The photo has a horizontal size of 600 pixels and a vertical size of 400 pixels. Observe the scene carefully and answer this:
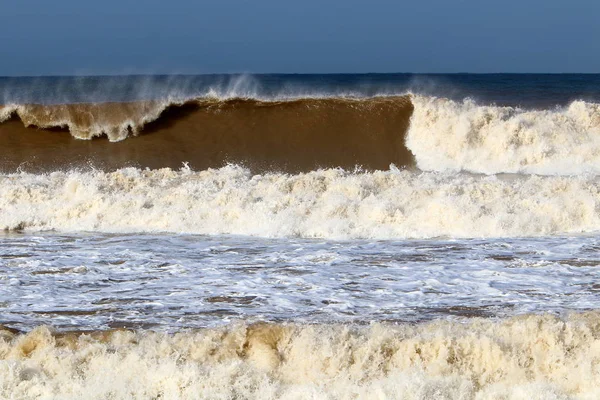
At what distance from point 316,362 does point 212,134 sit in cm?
1085

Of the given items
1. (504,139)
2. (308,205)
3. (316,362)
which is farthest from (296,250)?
(504,139)

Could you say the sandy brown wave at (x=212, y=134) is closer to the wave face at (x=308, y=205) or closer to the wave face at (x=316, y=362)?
the wave face at (x=308, y=205)

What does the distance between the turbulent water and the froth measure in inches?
1.5

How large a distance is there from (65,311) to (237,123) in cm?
1002

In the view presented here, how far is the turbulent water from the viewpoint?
557cm

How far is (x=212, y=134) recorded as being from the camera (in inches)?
634

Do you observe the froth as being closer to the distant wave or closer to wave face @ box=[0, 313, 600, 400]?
the distant wave

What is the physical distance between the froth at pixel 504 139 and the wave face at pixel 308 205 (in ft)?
8.89

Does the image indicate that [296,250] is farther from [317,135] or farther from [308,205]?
[317,135]

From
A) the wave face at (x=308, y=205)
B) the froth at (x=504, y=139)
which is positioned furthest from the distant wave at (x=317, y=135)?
the wave face at (x=308, y=205)

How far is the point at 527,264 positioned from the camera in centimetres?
833

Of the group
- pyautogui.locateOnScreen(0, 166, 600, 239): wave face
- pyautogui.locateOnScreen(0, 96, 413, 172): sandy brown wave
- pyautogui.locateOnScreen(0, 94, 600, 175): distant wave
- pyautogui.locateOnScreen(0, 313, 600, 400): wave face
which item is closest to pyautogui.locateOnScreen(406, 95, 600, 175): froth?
pyautogui.locateOnScreen(0, 94, 600, 175): distant wave

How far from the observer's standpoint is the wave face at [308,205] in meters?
10.5

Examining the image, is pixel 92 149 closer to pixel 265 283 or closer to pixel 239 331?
pixel 265 283
